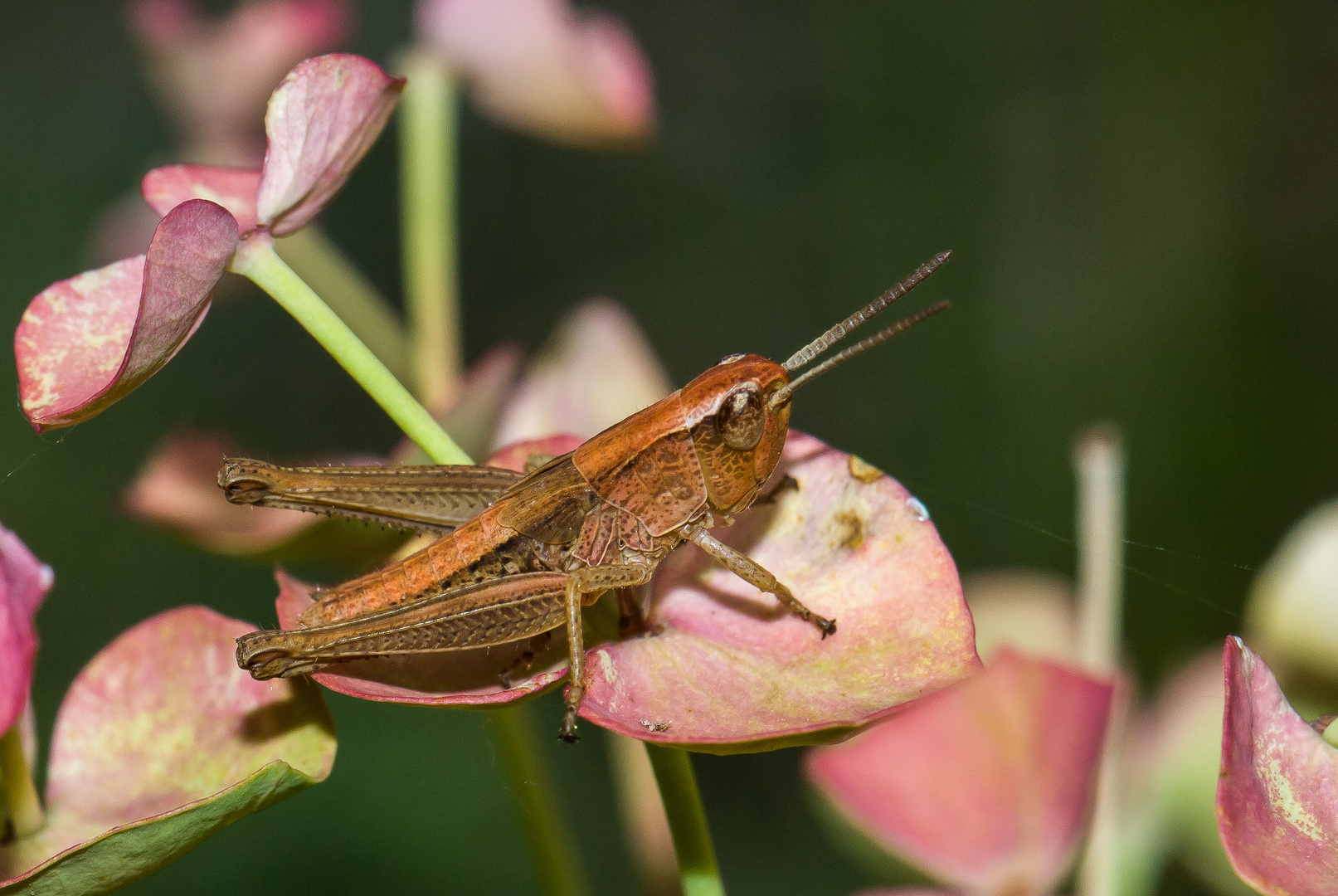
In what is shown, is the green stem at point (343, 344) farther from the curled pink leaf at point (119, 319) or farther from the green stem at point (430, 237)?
the green stem at point (430, 237)

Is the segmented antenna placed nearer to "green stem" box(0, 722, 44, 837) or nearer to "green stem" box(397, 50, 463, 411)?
"green stem" box(397, 50, 463, 411)

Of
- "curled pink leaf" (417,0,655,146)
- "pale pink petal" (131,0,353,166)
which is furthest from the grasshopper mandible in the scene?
"pale pink petal" (131,0,353,166)

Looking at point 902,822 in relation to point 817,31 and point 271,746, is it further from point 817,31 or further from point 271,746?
point 817,31

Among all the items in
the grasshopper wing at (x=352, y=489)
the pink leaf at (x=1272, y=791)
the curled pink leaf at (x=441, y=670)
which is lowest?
the pink leaf at (x=1272, y=791)

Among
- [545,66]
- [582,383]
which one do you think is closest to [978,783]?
[582,383]

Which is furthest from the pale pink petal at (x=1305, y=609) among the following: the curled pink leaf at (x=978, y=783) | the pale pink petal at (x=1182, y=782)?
the curled pink leaf at (x=978, y=783)

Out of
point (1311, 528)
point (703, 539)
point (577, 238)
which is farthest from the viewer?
point (577, 238)

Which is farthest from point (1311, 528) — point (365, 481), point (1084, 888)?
point (365, 481)
